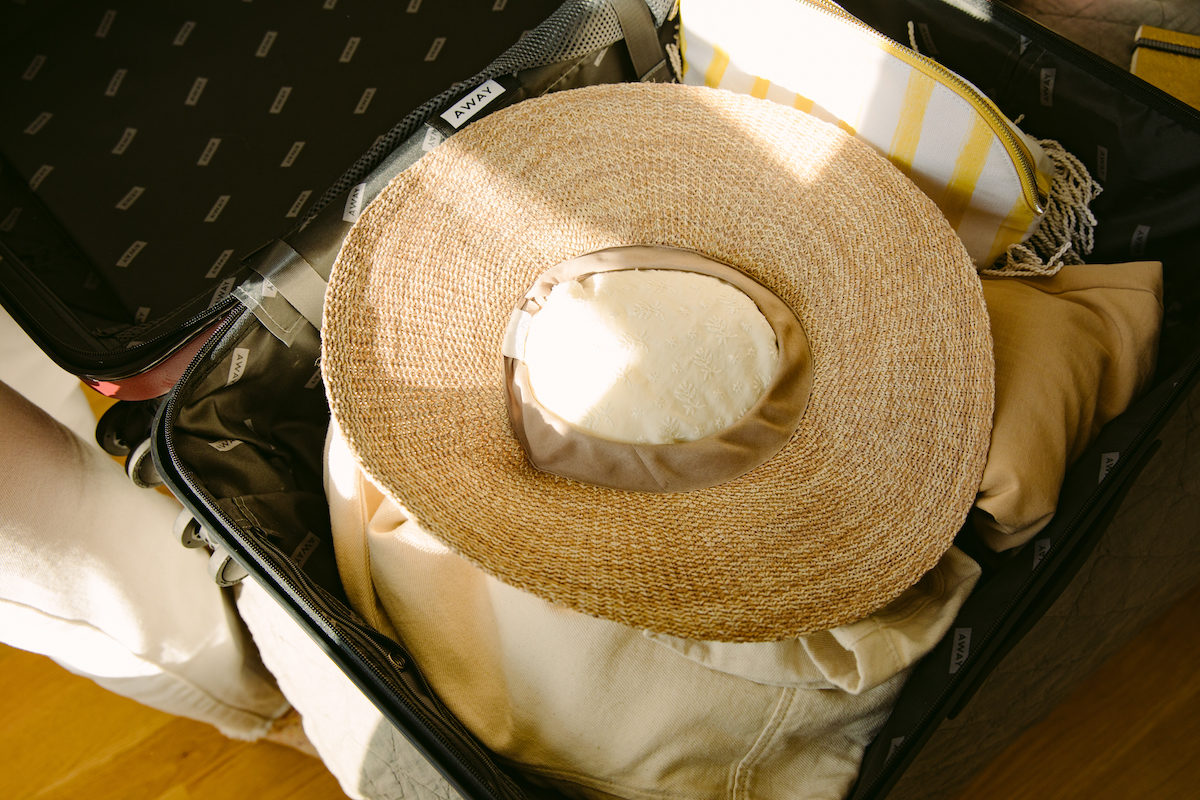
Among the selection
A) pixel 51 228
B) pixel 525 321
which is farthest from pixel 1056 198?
pixel 51 228

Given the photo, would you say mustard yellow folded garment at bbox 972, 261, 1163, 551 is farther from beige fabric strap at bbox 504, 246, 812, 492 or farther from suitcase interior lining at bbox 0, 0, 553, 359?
suitcase interior lining at bbox 0, 0, 553, 359

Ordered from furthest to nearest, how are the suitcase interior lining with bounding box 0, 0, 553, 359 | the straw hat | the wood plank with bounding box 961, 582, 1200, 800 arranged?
the wood plank with bounding box 961, 582, 1200, 800
the suitcase interior lining with bounding box 0, 0, 553, 359
the straw hat

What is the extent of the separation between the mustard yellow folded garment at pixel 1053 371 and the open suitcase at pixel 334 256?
31mm

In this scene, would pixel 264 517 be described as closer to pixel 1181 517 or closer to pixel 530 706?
pixel 530 706

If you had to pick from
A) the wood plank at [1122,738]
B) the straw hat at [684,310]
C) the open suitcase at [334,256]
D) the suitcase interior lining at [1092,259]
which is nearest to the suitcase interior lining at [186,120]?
the open suitcase at [334,256]

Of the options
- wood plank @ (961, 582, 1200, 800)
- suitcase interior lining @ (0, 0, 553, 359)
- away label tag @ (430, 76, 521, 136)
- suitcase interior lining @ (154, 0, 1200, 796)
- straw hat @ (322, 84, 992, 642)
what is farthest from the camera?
wood plank @ (961, 582, 1200, 800)

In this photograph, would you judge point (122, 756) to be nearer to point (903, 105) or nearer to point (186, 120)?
point (186, 120)

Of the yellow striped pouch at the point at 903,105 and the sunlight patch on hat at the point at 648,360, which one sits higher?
the yellow striped pouch at the point at 903,105

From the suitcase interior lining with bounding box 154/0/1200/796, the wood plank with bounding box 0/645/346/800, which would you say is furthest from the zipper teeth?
the wood plank with bounding box 0/645/346/800

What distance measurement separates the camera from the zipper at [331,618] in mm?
629

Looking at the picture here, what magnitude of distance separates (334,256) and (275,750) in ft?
2.30

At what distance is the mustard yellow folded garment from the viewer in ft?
2.19

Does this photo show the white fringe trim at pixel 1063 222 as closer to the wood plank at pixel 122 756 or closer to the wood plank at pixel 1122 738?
the wood plank at pixel 1122 738

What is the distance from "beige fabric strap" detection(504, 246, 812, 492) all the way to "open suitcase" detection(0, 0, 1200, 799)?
21 cm
